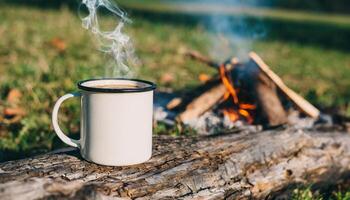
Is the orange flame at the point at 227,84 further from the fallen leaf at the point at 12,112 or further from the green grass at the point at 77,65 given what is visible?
the fallen leaf at the point at 12,112

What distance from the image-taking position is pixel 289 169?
9.53 ft

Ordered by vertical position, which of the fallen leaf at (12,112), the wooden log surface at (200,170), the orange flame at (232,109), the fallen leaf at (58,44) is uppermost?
the fallen leaf at (58,44)

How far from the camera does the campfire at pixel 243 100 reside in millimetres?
3543

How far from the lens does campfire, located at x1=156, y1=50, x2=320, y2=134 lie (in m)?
3.54

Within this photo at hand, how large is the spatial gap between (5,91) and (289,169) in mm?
2979

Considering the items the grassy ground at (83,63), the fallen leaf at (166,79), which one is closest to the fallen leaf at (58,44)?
the grassy ground at (83,63)

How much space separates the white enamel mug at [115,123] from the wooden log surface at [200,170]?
0.22ft

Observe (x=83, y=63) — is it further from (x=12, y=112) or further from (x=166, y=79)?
(x=12, y=112)

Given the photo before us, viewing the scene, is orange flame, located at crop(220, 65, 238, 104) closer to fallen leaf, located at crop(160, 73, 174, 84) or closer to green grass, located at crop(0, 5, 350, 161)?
green grass, located at crop(0, 5, 350, 161)

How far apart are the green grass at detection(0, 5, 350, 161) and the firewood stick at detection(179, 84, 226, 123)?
0.19 m

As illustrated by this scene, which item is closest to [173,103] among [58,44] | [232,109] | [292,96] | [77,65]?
[232,109]

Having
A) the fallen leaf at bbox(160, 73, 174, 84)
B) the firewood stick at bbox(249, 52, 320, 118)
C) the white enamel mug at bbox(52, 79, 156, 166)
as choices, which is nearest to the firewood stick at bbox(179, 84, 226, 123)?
the firewood stick at bbox(249, 52, 320, 118)

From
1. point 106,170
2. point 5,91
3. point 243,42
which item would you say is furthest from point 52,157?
point 243,42

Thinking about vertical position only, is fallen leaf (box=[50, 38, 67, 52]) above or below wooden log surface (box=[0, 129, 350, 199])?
above
